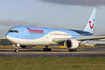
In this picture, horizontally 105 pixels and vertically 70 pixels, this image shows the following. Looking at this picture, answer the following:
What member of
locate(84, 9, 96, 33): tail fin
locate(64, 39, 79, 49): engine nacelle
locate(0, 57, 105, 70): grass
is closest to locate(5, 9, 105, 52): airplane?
locate(64, 39, 79, 49): engine nacelle

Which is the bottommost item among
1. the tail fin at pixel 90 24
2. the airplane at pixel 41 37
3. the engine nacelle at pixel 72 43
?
the engine nacelle at pixel 72 43

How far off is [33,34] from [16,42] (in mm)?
3545

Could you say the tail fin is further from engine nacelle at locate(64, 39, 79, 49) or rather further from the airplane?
engine nacelle at locate(64, 39, 79, 49)

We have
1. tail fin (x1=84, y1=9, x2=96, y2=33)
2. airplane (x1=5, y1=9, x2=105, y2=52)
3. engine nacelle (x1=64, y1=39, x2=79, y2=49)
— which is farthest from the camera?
tail fin (x1=84, y1=9, x2=96, y2=33)

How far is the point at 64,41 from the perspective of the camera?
34.0 meters

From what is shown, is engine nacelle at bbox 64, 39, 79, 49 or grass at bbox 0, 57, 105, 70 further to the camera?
engine nacelle at bbox 64, 39, 79, 49

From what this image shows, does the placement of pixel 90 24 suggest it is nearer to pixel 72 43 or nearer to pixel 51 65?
pixel 72 43

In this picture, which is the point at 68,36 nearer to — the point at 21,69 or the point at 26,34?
the point at 26,34

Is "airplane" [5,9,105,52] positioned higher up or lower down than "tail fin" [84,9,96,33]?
lower down

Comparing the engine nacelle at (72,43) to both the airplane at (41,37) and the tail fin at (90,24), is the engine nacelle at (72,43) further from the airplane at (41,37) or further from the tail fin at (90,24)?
the tail fin at (90,24)

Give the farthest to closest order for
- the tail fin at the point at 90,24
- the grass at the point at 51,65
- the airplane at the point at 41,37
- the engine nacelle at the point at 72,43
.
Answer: the tail fin at the point at 90,24 → the engine nacelle at the point at 72,43 → the airplane at the point at 41,37 → the grass at the point at 51,65

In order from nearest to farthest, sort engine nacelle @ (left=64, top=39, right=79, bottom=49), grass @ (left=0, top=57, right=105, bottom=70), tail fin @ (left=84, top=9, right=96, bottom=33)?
grass @ (left=0, top=57, right=105, bottom=70), engine nacelle @ (left=64, top=39, right=79, bottom=49), tail fin @ (left=84, top=9, right=96, bottom=33)

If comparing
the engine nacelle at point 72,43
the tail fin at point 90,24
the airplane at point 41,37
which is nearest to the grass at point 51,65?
the airplane at point 41,37

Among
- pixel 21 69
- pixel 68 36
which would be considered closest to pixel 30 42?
pixel 68 36
